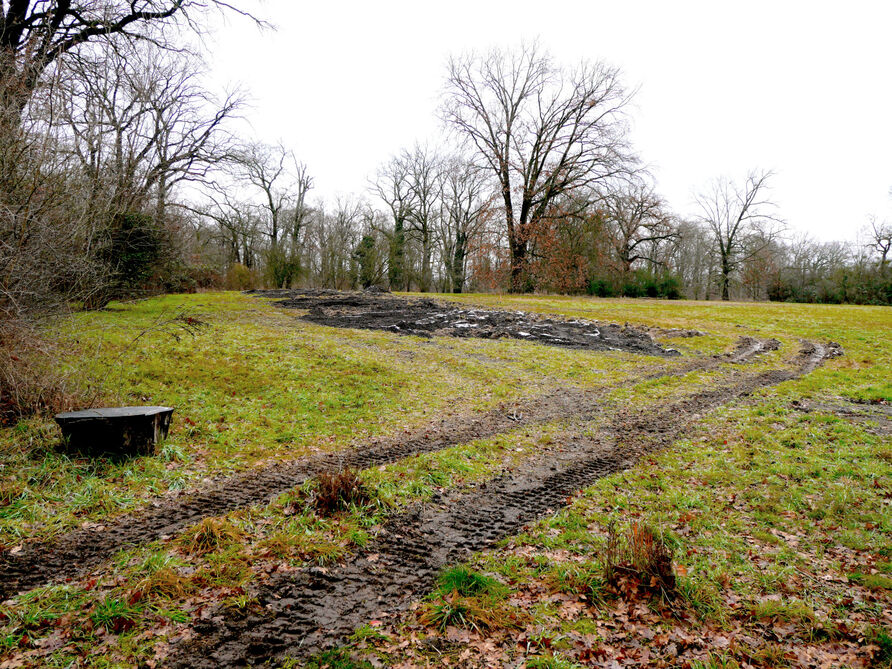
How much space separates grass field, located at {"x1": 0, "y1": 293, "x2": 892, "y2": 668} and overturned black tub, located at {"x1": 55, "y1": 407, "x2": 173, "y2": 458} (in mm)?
204

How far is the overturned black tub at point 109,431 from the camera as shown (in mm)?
5176

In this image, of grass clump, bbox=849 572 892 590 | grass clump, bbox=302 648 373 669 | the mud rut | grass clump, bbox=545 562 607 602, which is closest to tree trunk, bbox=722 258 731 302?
the mud rut

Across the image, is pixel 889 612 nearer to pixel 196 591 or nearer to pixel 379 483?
pixel 379 483

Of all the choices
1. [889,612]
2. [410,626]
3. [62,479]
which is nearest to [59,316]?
[62,479]

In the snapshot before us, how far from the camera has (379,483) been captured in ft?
16.9

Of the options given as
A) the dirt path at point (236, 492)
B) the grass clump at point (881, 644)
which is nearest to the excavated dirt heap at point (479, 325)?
the dirt path at point (236, 492)

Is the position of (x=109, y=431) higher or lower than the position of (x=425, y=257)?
lower

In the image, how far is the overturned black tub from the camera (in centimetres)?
518

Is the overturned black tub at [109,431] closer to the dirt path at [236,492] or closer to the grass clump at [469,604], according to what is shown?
the dirt path at [236,492]

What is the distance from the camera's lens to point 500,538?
13.9 feet

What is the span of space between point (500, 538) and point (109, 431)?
4578mm

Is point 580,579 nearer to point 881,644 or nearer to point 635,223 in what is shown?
point 881,644

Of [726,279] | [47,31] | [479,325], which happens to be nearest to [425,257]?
[726,279]

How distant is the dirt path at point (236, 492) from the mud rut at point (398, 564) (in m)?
1.24
